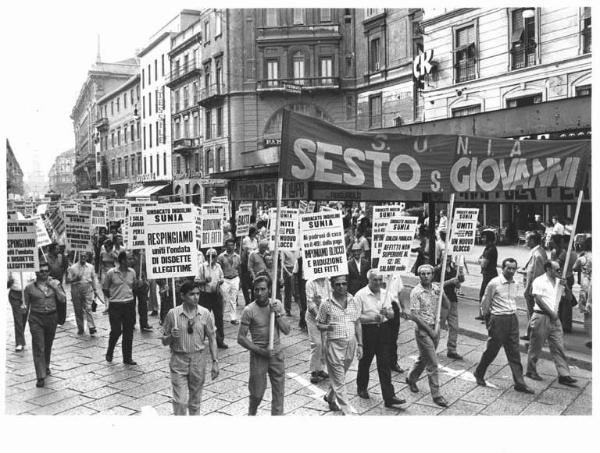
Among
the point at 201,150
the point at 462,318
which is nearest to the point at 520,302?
the point at 462,318

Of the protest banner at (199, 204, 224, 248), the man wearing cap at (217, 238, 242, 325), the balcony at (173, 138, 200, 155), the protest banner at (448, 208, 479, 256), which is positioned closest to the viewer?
the protest banner at (448, 208, 479, 256)

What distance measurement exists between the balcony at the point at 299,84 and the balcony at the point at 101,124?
30314 millimetres

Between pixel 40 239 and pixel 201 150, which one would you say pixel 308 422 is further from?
pixel 201 150

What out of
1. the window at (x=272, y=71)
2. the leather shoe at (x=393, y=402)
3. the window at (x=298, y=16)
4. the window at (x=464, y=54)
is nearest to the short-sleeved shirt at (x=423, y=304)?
the leather shoe at (x=393, y=402)

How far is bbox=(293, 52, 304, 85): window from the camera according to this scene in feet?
121

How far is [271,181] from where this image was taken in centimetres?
1755

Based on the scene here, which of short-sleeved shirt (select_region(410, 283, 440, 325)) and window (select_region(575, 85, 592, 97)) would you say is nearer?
short-sleeved shirt (select_region(410, 283, 440, 325))

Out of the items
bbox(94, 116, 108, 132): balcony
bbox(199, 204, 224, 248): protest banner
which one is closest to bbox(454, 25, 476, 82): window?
bbox(199, 204, 224, 248): protest banner

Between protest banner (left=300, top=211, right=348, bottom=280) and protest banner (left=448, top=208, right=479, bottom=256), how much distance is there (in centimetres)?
279

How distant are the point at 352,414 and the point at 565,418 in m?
2.24

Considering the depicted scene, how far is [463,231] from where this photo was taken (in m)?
9.92

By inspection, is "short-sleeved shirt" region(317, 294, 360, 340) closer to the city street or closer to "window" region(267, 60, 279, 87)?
the city street

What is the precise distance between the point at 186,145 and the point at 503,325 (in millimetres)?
39707

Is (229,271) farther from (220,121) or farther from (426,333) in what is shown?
(220,121)
